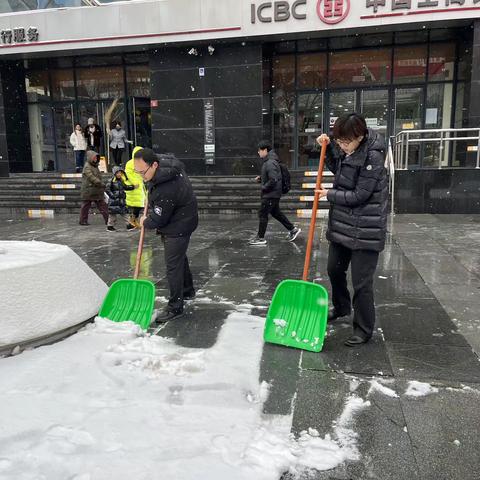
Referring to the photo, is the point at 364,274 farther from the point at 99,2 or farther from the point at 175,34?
the point at 99,2

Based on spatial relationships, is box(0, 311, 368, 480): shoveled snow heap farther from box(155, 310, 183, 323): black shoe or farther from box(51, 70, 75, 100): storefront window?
box(51, 70, 75, 100): storefront window

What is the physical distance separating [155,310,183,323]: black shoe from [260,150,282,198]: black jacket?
369 centimetres

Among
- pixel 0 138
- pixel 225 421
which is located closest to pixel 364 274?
pixel 225 421

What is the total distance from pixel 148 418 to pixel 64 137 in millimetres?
17063

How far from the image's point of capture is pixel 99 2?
14.8 meters

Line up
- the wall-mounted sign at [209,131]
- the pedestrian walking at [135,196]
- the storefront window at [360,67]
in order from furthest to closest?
the storefront window at [360,67], the wall-mounted sign at [209,131], the pedestrian walking at [135,196]

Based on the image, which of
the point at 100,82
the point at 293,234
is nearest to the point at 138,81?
the point at 100,82

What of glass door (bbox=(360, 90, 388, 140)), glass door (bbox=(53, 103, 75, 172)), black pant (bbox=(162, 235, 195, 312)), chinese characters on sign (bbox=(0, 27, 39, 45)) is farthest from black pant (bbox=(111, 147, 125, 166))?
black pant (bbox=(162, 235, 195, 312))

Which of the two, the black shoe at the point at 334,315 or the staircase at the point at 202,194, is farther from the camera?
the staircase at the point at 202,194

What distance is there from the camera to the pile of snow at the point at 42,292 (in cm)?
355

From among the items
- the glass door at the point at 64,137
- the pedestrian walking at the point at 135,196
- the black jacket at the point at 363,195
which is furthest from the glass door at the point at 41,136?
the black jacket at the point at 363,195

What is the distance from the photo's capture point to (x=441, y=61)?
14.2 m

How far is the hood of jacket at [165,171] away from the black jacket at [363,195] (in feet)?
4.84

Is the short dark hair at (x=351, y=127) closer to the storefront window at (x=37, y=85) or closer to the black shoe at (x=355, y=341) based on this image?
the black shoe at (x=355, y=341)
